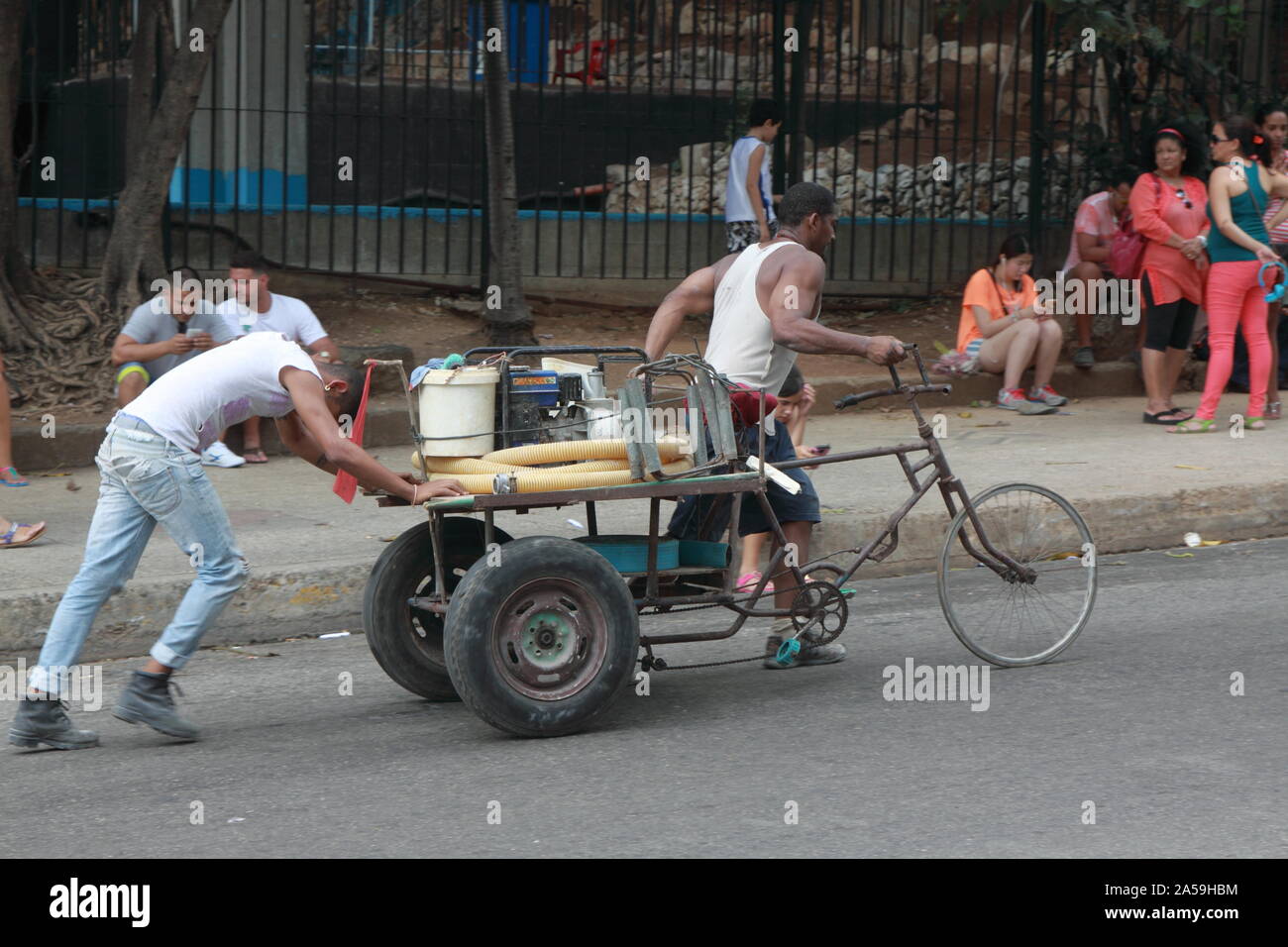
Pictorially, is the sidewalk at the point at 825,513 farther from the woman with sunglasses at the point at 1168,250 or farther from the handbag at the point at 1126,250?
the handbag at the point at 1126,250

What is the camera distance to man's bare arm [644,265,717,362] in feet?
21.3

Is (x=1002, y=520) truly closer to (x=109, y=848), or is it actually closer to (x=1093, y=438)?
(x=109, y=848)

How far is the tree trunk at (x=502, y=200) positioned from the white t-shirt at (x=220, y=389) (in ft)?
18.2

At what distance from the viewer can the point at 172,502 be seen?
517cm

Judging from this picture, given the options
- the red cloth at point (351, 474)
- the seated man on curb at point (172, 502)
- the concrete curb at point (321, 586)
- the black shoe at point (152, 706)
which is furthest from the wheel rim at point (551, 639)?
the concrete curb at point (321, 586)

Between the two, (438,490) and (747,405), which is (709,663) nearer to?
(747,405)

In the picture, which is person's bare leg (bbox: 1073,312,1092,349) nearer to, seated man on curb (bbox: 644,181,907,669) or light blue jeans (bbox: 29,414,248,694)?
seated man on curb (bbox: 644,181,907,669)

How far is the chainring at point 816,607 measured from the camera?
578 centimetres

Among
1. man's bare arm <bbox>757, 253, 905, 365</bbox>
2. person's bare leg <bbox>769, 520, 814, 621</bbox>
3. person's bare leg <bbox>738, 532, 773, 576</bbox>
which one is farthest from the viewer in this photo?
person's bare leg <bbox>738, 532, 773, 576</bbox>

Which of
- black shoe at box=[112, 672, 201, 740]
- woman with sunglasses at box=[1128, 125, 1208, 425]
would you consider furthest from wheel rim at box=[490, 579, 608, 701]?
woman with sunglasses at box=[1128, 125, 1208, 425]

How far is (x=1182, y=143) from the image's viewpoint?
34.7 feet

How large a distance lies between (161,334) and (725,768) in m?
5.43

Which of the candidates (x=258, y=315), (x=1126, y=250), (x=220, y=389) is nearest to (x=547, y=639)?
(x=220, y=389)

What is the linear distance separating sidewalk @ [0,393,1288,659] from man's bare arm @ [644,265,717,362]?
1341mm
